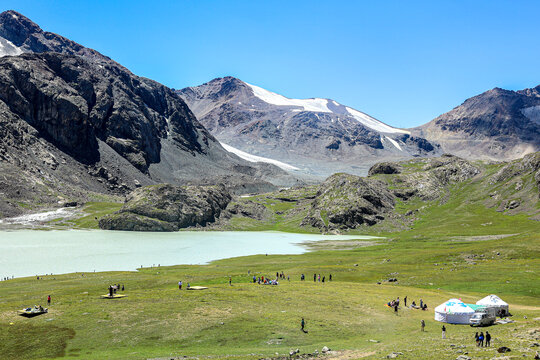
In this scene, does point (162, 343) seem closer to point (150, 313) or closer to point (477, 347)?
point (150, 313)

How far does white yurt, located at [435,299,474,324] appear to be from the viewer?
5097 centimetres

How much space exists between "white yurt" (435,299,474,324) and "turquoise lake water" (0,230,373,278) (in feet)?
298

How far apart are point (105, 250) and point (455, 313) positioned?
135m

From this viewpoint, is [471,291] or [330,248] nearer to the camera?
[471,291]

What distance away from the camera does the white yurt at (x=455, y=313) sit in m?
51.0

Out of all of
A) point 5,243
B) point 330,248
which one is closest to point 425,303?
point 330,248

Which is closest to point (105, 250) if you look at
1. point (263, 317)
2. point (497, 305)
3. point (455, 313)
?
point (263, 317)

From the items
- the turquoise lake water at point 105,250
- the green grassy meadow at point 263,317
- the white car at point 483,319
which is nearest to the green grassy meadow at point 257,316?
the green grassy meadow at point 263,317

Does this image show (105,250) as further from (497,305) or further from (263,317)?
(497,305)

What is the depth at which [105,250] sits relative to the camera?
5989 inches

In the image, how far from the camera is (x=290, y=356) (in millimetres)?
37406

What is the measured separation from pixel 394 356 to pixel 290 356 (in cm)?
976

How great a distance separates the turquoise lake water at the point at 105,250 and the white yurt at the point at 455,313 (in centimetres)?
9076

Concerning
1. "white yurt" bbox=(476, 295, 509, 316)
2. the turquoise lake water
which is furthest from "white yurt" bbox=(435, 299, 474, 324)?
the turquoise lake water
